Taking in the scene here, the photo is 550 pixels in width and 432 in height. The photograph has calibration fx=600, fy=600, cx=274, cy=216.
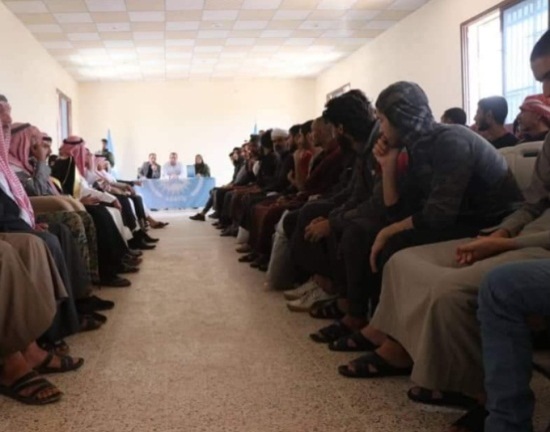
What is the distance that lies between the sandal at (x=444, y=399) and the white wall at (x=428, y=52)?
541cm

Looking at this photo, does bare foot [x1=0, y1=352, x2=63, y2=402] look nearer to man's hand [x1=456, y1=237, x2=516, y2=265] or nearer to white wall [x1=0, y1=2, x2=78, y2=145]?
man's hand [x1=456, y1=237, x2=516, y2=265]

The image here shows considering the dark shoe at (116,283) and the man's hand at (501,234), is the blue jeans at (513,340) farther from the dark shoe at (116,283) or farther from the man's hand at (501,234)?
the dark shoe at (116,283)

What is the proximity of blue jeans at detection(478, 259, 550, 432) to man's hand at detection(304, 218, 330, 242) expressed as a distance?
158 cm

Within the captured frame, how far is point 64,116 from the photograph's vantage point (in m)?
11.7

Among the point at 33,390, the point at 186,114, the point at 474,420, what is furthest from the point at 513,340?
the point at 186,114

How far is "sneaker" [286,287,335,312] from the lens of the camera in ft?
9.96

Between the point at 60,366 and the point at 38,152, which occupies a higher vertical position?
the point at 38,152

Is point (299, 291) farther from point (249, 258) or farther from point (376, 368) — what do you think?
point (249, 258)

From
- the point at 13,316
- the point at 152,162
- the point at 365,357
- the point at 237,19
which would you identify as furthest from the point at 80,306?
the point at 152,162

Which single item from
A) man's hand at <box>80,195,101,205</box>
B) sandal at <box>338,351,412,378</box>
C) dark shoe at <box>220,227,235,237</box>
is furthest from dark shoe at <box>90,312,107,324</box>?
dark shoe at <box>220,227,235,237</box>

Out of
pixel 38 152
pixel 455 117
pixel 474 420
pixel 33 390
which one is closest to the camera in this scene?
pixel 474 420

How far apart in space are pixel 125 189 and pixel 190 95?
283 inches

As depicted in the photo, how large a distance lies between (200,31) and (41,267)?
288 inches

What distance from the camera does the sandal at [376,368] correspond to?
203 cm
